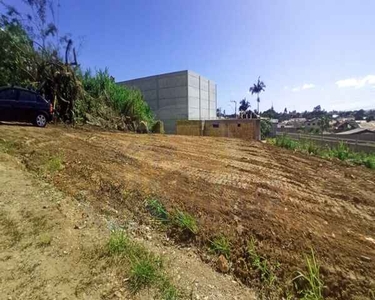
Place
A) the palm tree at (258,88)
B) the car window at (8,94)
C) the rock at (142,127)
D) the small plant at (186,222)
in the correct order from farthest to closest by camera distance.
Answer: the palm tree at (258,88)
the rock at (142,127)
the car window at (8,94)
the small plant at (186,222)

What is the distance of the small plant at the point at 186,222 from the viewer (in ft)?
9.70

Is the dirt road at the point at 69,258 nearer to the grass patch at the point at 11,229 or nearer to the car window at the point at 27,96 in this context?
the grass patch at the point at 11,229

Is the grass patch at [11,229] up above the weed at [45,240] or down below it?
above

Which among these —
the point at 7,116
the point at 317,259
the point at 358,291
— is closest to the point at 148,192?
the point at 317,259

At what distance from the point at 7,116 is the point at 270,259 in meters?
9.37

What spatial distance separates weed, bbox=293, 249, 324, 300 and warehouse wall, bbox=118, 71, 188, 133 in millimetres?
26679

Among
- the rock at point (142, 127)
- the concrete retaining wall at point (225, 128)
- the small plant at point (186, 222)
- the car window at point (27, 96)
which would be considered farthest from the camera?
the concrete retaining wall at point (225, 128)

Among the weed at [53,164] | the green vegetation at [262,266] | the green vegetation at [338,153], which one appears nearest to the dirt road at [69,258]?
the green vegetation at [262,266]

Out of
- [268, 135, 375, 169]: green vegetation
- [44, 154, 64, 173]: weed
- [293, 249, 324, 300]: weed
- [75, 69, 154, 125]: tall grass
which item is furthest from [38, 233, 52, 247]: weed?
[75, 69, 154, 125]: tall grass

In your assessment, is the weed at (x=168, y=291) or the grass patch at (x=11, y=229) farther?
the grass patch at (x=11, y=229)

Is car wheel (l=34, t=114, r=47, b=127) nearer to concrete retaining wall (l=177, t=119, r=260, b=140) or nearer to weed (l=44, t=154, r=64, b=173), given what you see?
weed (l=44, t=154, r=64, b=173)

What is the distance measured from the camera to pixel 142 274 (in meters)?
2.21

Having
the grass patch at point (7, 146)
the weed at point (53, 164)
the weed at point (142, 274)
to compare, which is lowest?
the weed at point (142, 274)

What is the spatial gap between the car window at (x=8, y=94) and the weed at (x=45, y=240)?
7.68 m
